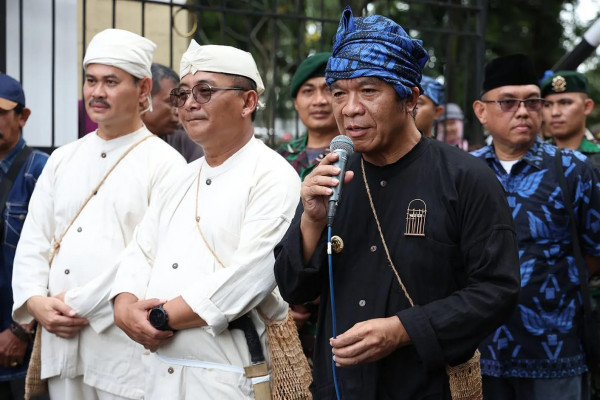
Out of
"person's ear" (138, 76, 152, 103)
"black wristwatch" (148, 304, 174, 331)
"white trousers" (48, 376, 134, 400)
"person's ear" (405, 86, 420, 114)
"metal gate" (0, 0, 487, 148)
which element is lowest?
"white trousers" (48, 376, 134, 400)

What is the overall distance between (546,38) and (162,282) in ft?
36.7

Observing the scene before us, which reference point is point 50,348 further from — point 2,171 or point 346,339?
point 346,339

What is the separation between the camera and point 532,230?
162 inches

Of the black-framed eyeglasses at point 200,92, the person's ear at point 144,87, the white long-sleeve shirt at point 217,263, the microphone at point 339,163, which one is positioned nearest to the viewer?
the microphone at point 339,163

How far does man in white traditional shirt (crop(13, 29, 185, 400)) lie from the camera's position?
3.95 meters

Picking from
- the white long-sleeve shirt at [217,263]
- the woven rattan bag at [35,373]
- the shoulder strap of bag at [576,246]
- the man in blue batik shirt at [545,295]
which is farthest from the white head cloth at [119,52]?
the shoulder strap of bag at [576,246]

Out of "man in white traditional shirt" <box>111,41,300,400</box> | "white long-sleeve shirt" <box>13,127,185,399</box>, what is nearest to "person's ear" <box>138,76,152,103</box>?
"white long-sleeve shirt" <box>13,127,185,399</box>

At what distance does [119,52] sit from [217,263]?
4.67ft

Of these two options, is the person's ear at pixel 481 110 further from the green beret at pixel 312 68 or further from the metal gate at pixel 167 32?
the metal gate at pixel 167 32

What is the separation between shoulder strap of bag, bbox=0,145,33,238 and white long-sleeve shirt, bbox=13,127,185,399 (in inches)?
16.9

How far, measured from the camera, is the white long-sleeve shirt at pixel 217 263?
131 inches

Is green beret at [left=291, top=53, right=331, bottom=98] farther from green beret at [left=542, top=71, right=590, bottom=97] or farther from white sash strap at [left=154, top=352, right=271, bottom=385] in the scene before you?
white sash strap at [left=154, top=352, right=271, bottom=385]

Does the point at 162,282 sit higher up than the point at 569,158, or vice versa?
the point at 569,158

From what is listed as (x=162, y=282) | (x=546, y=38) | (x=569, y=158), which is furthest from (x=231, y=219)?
(x=546, y=38)
